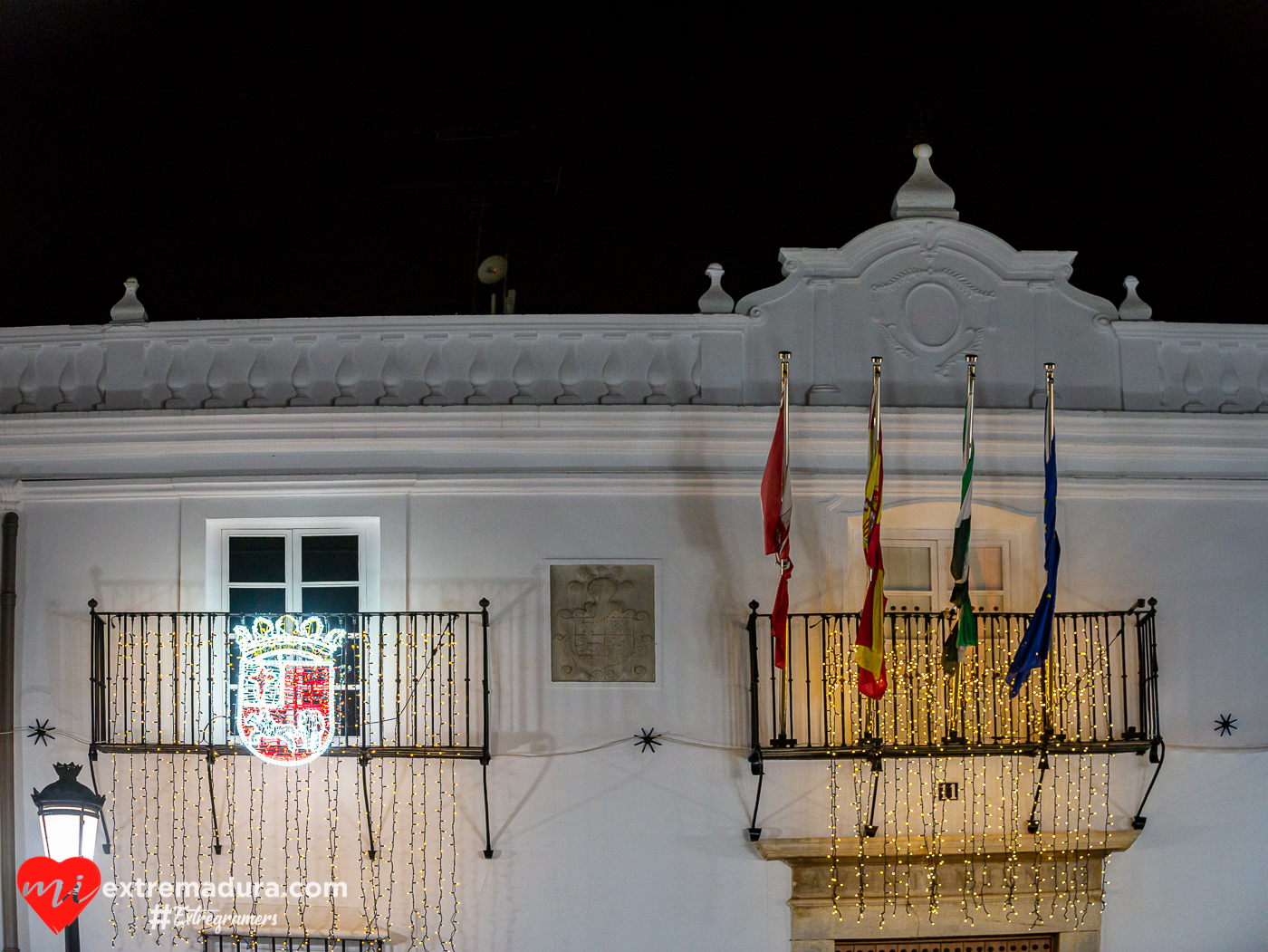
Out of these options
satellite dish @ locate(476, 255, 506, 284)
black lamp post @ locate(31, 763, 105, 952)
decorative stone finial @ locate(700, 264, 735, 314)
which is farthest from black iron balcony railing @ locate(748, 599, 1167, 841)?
black lamp post @ locate(31, 763, 105, 952)

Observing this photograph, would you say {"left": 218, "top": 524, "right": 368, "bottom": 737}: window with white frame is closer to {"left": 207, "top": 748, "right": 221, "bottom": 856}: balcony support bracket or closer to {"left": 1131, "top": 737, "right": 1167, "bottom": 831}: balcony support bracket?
{"left": 207, "top": 748, "right": 221, "bottom": 856}: balcony support bracket

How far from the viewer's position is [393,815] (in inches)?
338

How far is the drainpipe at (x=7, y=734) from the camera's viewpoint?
28.8 ft

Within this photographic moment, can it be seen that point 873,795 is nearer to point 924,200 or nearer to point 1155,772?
point 1155,772

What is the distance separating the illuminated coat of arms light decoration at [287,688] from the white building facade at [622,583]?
181 millimetres

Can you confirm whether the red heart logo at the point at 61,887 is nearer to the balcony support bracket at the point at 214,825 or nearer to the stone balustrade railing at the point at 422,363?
the balcony support bracket at the point at 214,825

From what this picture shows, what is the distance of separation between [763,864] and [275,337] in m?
5.94

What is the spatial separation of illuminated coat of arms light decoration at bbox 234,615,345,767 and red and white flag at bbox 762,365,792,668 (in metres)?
3.44

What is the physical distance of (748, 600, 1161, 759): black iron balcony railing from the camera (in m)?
8.49

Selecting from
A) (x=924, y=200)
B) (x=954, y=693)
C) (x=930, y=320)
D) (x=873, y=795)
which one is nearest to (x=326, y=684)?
(x=873, y=795)

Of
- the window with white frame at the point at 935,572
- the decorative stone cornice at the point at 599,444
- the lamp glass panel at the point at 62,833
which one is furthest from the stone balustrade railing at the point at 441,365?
the lamp glass panel at the point at 62,833

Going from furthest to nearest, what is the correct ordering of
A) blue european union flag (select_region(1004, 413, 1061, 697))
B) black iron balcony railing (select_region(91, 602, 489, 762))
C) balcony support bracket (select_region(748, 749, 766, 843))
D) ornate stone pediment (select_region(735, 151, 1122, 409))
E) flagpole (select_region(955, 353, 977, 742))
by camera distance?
1. ornate stone pediment (select_region(735, 151, 1122, 409))
2. black iron balcony railing (select_region(91, 602, 489, 762))
3. balcony support bracket (select_region(748, 749, 766, 843))
4. flagpole (select_region(955, 353, 977, 742))
5. blue european union flag (select_region(1004, 413, 1061, 697))

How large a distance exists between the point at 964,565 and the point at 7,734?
25.8ft

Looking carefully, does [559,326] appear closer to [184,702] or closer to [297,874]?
[184,702]
